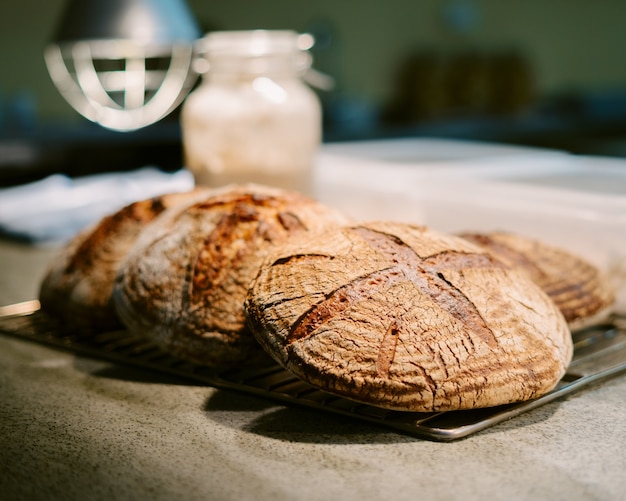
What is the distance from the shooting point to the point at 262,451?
2.77 feet

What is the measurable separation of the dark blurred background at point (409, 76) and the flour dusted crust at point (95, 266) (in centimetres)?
218

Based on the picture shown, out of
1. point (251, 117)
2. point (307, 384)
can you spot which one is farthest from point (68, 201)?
point (307, 384)

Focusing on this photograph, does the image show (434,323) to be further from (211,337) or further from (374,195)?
(374,195)

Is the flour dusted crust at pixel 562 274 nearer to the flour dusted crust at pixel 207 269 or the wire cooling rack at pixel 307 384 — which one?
the wire cooling rack at pixel 307 384

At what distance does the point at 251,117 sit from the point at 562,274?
0.67 metres

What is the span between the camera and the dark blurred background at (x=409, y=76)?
3.69 m

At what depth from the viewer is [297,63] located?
1.66m

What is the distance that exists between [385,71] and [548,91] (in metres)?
1.38

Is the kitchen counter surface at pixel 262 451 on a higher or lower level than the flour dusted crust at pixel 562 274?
lower

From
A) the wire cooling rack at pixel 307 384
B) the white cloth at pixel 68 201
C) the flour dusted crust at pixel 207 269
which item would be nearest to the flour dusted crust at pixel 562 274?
the wire cooling rack at pixel 307 384

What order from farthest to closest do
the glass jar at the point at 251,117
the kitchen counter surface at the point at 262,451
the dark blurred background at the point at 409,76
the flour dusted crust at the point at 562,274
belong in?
the dark blurred background at the point at 409,76
the glass jar at the point at 251,117
the flour dusted crust at the point at 562,274
the kitchen counter surface at the point at 262,451

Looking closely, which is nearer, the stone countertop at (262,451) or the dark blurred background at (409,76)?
the stone countertop at (262,451)

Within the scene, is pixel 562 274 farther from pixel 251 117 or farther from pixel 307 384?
pixel 251 117

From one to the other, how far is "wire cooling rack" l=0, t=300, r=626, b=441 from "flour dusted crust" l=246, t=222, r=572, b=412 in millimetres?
30
